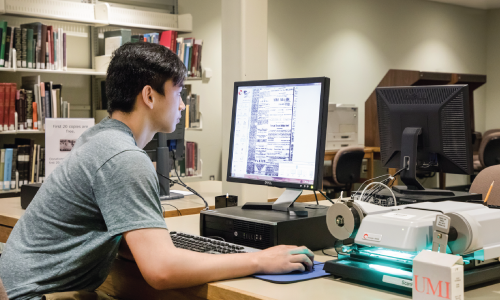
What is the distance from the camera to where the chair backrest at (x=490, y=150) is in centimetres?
576

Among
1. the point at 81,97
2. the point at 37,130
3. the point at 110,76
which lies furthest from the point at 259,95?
the point at 81,97

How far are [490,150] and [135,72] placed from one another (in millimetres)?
5450

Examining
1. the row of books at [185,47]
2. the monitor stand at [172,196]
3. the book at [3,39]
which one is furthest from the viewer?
the row of books at [185,47]

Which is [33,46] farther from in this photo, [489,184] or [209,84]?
[489,184]

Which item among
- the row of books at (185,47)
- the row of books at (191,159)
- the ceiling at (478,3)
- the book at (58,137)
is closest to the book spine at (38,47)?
the row of books at (185,47)

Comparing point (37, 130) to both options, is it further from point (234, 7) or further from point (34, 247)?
point (34, 247)

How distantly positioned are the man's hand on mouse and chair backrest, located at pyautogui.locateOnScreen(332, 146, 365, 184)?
3.99 meters

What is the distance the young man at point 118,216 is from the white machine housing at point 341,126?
4.33m

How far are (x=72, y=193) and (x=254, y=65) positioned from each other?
1.67 meters

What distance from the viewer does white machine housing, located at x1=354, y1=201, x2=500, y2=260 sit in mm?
1047

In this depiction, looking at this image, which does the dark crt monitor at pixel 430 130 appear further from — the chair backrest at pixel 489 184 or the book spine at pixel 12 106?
the book spine at pixel 12 106

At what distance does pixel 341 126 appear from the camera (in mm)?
5727

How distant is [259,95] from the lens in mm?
1690

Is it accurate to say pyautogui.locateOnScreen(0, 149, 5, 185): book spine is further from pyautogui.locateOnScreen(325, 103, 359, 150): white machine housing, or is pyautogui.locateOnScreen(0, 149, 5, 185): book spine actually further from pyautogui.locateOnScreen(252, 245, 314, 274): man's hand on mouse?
pyautogui.locateOnScreen(325, 103, 359, 150): white machine housing
